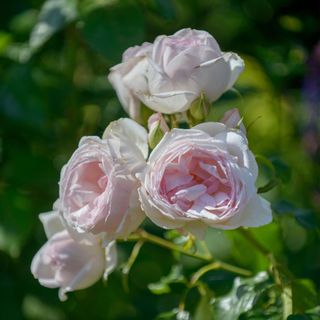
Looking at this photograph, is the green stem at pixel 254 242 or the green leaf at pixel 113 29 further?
the green leaf at pixel 113 29

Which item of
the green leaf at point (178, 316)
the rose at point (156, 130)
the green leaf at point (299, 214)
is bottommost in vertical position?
the green leaf at point (178, 316)

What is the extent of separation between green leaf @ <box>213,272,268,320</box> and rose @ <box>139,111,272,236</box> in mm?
219

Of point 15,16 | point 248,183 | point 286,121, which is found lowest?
point 286,121

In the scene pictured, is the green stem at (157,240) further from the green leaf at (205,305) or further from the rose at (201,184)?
the rose at (201,184)

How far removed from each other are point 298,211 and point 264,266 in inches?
5.2

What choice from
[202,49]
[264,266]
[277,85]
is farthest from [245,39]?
[202,49]

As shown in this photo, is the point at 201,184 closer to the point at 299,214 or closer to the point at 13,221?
the point at 299,214

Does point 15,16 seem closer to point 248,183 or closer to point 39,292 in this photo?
point 39,292

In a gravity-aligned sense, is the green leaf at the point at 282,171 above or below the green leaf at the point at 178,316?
above

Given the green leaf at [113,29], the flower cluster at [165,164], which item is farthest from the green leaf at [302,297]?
the green leaf at [113,29]

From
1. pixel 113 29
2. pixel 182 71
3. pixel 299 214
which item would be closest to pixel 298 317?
pixel 299 214

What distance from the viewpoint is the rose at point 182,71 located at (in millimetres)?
1310

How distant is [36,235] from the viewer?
225 cm

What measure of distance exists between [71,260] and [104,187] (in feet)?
0.58
